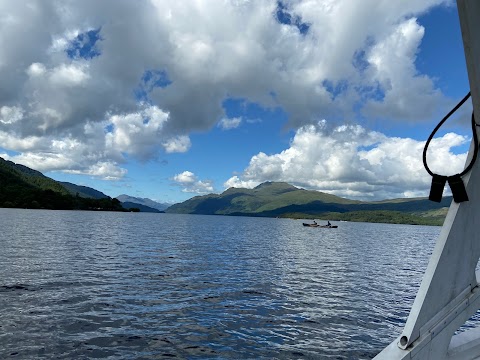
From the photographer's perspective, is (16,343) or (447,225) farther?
(16,343)

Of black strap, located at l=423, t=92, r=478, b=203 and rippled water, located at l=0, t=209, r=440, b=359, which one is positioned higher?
black strap, located at l=423, t=92, r=478, b=203

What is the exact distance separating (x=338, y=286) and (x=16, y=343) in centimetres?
2620

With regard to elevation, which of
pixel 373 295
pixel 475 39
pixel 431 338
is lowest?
pixel 373 295

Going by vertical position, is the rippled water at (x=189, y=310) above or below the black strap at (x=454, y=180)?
below

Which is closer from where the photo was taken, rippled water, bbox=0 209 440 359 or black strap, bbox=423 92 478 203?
black strap, bbox=423 92 478 203

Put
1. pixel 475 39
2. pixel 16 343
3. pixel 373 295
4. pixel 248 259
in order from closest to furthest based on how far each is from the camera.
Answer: pixel 475 39
pixel 16 343
pixel 373 295
pixel 248 259

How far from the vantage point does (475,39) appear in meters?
5.06

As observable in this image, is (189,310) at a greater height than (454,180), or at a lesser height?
lesser

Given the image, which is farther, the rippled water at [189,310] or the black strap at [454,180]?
the rippled water at [189,310]

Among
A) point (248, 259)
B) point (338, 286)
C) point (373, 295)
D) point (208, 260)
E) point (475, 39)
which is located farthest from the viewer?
point (248, 259)

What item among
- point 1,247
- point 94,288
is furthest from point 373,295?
point 1,247

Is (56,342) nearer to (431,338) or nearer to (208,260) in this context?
(431,338)

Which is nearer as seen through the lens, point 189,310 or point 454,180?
point 454,180

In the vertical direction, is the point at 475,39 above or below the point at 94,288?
above
